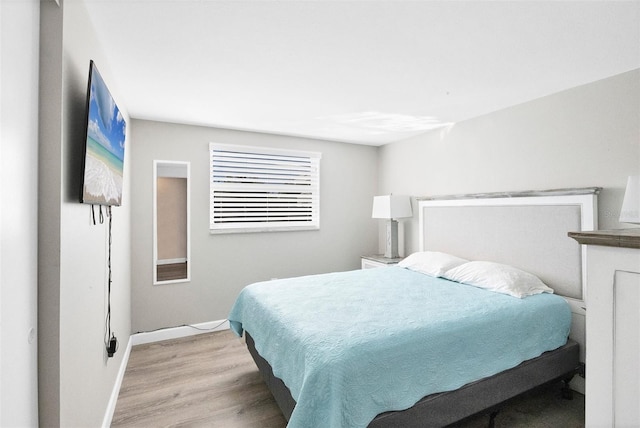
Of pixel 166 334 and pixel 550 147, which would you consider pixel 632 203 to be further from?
pixel 166 334

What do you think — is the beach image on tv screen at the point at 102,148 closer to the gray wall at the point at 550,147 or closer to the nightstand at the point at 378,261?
the nightstand at the point at 378,261

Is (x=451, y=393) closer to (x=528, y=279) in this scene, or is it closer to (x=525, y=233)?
(x=528, y=279)

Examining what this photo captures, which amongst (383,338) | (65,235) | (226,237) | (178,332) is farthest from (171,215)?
(383,338)

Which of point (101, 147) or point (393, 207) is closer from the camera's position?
point (101, 147)

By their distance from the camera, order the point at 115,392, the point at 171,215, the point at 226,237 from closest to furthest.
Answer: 1. the point at 115,392
2. the point at 226,237
3. the point at 171,215

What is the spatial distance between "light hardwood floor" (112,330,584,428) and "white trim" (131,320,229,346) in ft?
0.71

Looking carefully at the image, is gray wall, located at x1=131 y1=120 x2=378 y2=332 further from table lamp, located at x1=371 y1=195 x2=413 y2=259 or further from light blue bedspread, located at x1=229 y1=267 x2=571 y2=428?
light blue bedspread, located at x1=229 y1=267 x2=571 y2=428

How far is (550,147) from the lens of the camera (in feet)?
8.55

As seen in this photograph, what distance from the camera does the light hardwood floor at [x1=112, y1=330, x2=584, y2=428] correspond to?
6.77 feet

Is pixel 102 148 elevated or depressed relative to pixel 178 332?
elevated

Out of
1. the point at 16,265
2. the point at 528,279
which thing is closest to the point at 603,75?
the point at 528,279

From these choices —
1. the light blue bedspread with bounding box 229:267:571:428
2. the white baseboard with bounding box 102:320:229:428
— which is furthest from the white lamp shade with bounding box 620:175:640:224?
the white baseboard with bounding box 102:320:229:428

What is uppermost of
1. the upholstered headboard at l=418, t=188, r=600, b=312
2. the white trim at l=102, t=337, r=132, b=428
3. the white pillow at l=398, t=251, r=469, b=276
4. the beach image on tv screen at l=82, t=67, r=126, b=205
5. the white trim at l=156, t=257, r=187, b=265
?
the beach image on tv screen at l=82, t=67, r=126, b=205

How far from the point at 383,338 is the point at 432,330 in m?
0.33
